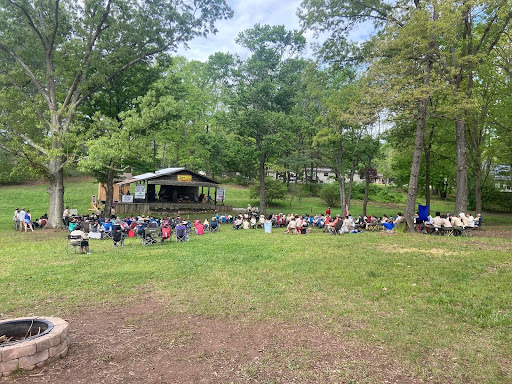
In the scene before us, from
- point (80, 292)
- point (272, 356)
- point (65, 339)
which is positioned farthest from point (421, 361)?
point (80, 292)

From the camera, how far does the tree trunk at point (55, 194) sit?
19.0 m

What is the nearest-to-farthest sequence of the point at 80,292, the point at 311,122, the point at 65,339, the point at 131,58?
the point at 65,339, the point at 80,292, the point at 131,58, the point at 311,122

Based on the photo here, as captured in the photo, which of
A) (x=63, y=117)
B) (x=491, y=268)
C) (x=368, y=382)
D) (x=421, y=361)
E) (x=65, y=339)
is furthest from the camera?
(x=63, y=117)

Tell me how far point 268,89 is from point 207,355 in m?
24.9

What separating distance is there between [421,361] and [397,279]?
3.51m

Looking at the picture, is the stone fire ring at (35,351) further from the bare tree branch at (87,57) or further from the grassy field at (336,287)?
the bare tree branch at (87,57)

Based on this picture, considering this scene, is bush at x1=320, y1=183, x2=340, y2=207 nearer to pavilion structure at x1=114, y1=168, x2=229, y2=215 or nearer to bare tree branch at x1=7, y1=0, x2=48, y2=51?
pavilion structure at x1=114, y1=168, x2=229, y2=215

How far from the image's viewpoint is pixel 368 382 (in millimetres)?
3904

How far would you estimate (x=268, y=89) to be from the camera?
2702 cm

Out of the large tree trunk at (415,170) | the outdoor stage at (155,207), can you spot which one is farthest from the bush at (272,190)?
the large tree trunk at (415,170)

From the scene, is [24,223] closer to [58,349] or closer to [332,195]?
[58,349]

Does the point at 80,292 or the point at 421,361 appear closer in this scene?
the point at 421,361

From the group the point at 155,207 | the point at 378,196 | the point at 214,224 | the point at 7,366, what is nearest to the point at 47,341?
the point at 7,366

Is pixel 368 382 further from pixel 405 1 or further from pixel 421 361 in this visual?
pixel 405 1
